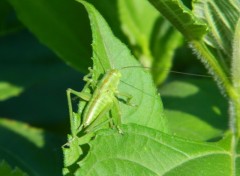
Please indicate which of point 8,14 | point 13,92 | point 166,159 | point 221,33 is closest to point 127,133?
point 166,159

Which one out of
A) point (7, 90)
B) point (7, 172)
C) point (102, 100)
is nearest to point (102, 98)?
point (102, 100)

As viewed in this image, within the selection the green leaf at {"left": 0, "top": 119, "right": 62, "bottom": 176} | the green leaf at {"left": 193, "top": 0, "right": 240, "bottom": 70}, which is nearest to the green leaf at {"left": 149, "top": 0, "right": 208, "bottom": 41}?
the green leaf at {"left": 193, "top": 0, "right": 240, "bottom": 70}

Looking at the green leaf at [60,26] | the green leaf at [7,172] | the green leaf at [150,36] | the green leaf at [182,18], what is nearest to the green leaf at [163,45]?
the green leaf at [150,36]

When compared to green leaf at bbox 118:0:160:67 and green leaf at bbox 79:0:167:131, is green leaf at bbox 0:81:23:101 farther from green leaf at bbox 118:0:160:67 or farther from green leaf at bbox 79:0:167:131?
green leaf at bbox 79:0:167:131

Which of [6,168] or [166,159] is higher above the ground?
[166,159]

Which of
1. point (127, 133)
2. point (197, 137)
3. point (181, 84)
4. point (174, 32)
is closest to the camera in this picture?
point (127, 133)

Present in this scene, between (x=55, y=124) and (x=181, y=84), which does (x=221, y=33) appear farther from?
(x=55, y=124)

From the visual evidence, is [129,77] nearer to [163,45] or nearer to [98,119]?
[98,119]
